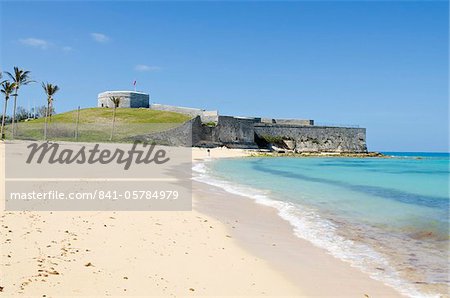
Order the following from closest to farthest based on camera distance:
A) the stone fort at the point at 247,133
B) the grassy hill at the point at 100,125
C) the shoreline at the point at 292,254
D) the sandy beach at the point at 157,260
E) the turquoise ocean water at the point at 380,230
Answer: the sandy beach at the point at 157,260 → the shoreline at the point at 292,254 → the turquoise ocean water at the point at 380,230 → the grassy hill at the point at 100,125 → the stone fort at the point at 247,133

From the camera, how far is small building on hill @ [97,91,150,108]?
83.0 meters

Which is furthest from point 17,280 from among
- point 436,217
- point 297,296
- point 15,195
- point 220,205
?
point 436,217

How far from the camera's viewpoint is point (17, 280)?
4910mm

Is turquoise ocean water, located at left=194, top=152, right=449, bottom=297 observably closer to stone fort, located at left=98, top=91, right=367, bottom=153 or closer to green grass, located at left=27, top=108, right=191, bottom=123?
stone fort, located at left=98, top=91, right=367, bottom=153

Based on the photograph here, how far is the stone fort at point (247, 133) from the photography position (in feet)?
212

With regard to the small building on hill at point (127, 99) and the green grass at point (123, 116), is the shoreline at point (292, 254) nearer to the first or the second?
the green grass at point (123, 116)

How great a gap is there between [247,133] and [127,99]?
85.3 ft

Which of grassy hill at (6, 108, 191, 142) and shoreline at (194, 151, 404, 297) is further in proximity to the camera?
grassy hill at (6, 108, 191, 142)

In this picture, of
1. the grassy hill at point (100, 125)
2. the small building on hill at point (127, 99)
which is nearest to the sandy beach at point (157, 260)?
the grassy hill at point (100, 125)

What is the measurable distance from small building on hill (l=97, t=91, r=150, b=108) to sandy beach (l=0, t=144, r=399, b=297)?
75936mm

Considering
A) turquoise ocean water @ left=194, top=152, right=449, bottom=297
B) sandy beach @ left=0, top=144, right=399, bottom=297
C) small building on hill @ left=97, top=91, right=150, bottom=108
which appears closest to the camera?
sandy beach @ left=0, top=144, right=399, bottom=297

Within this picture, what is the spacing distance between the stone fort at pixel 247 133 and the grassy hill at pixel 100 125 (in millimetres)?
2637

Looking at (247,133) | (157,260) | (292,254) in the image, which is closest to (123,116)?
(247,133)

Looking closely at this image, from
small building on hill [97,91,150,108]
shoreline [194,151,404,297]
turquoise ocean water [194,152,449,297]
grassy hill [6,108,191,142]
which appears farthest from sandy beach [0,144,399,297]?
small building on hill [97,91,150,108]
